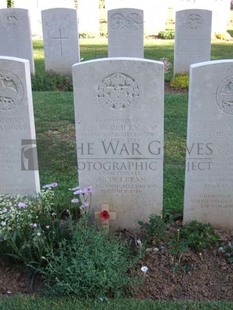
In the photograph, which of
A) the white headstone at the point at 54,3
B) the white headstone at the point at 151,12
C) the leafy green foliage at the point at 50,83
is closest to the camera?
the leafy green foliage at the point at 50,83

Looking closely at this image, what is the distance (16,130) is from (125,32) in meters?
6.29

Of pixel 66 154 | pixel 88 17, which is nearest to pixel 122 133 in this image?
pixel 66 154

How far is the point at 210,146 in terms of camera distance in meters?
3.97

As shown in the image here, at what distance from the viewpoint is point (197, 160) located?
159 inches

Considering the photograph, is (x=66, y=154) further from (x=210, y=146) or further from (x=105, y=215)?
(x=210, y=146)

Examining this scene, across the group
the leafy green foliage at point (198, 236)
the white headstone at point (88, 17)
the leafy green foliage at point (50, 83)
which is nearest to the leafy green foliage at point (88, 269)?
the leafy green foliage at point (198, 236)

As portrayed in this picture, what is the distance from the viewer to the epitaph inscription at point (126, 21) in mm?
9633

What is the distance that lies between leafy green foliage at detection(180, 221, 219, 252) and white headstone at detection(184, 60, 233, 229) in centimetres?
18

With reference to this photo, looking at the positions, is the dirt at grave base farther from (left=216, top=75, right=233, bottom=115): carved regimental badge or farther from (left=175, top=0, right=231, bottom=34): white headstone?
(left=175, top=0, right=231, bottom=34): white headstone

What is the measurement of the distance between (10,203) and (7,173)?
1.58 ft

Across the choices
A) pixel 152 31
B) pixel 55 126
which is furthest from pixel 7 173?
pixel 152 31

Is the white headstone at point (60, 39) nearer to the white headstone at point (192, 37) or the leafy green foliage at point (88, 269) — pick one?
the white headstone at point (192, 37)

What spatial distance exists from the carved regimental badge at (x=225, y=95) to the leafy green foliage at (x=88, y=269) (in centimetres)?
149

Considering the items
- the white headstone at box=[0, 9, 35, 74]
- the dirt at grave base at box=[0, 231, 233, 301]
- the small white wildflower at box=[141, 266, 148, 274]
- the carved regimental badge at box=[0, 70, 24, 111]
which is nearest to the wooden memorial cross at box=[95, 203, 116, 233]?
the dirt at grave base at box=[0, 231, 233, 301]
